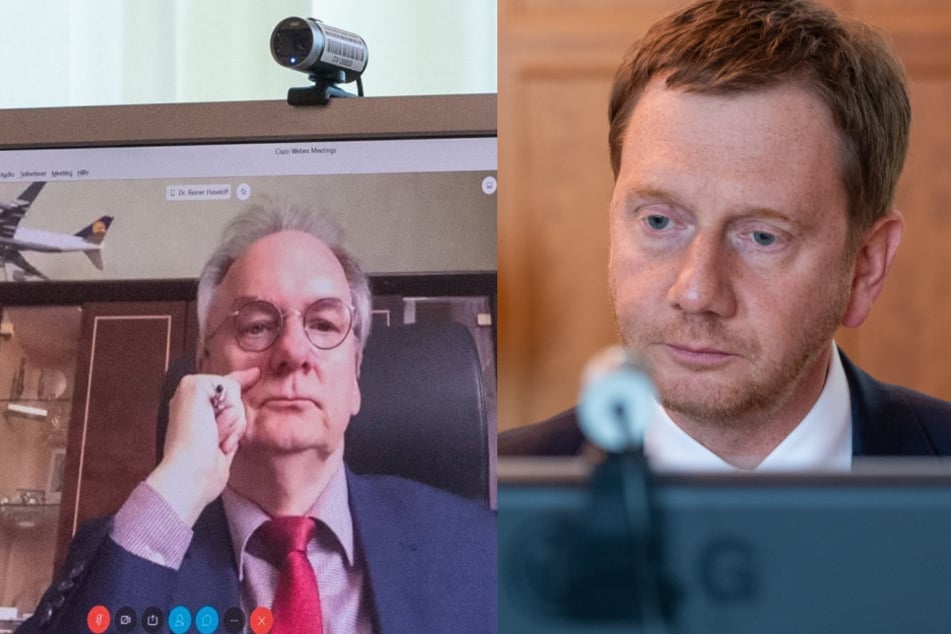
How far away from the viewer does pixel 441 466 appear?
690 millimetres

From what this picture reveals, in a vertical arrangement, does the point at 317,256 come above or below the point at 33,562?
above

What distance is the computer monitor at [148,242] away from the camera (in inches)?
27.6

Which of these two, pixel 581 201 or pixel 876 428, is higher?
pixel 581 201

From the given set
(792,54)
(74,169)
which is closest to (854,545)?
(792,54)

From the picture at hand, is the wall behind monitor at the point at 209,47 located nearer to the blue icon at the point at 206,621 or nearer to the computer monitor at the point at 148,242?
the computer monitor at the point at 148,242

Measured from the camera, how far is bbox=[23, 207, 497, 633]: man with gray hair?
69 cm

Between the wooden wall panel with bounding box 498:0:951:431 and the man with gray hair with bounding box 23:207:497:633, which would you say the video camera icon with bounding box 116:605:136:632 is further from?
the wooden wall panel with bounding box 498:0:951:431

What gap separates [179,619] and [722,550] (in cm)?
34

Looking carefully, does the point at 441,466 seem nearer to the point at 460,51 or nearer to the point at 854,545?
the point at 854,545

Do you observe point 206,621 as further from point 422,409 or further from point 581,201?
point 581,201

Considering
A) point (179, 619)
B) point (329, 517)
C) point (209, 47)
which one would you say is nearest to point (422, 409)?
point (329, 517)

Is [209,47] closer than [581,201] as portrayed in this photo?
No

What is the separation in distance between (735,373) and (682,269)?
77 mm

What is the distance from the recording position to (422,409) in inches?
27.4
